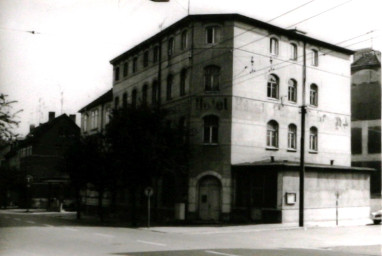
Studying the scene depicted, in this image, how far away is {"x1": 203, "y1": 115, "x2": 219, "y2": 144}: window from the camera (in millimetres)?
33938

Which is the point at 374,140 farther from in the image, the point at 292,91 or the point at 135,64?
the point at 135,64

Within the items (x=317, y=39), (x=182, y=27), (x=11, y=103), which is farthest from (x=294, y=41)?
(x=11, y=103)

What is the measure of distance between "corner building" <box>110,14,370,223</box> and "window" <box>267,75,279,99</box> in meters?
0.07

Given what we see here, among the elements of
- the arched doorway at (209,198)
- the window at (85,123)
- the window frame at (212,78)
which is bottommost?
the arched doorway at (209,198)

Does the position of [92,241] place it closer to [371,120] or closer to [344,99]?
[344,99]

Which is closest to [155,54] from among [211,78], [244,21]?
[211,78]

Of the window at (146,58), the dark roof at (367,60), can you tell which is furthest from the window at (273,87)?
the dark roof at (367,60)

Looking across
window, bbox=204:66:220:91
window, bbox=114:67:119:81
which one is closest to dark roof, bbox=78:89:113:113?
window, bbox=114:67:119:81

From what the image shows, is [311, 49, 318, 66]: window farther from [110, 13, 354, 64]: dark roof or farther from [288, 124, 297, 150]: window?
[288, 124, 297, 150]: window

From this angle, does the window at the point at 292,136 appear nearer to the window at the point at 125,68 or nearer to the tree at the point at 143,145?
A: the tree at the point at 143,145

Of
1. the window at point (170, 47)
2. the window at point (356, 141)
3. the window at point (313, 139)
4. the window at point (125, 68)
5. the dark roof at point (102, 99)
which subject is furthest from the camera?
the dark roof at point (102, 99)

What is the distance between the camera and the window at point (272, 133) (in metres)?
35.6

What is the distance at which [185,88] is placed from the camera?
3541 cm

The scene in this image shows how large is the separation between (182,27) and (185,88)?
4.15 m
